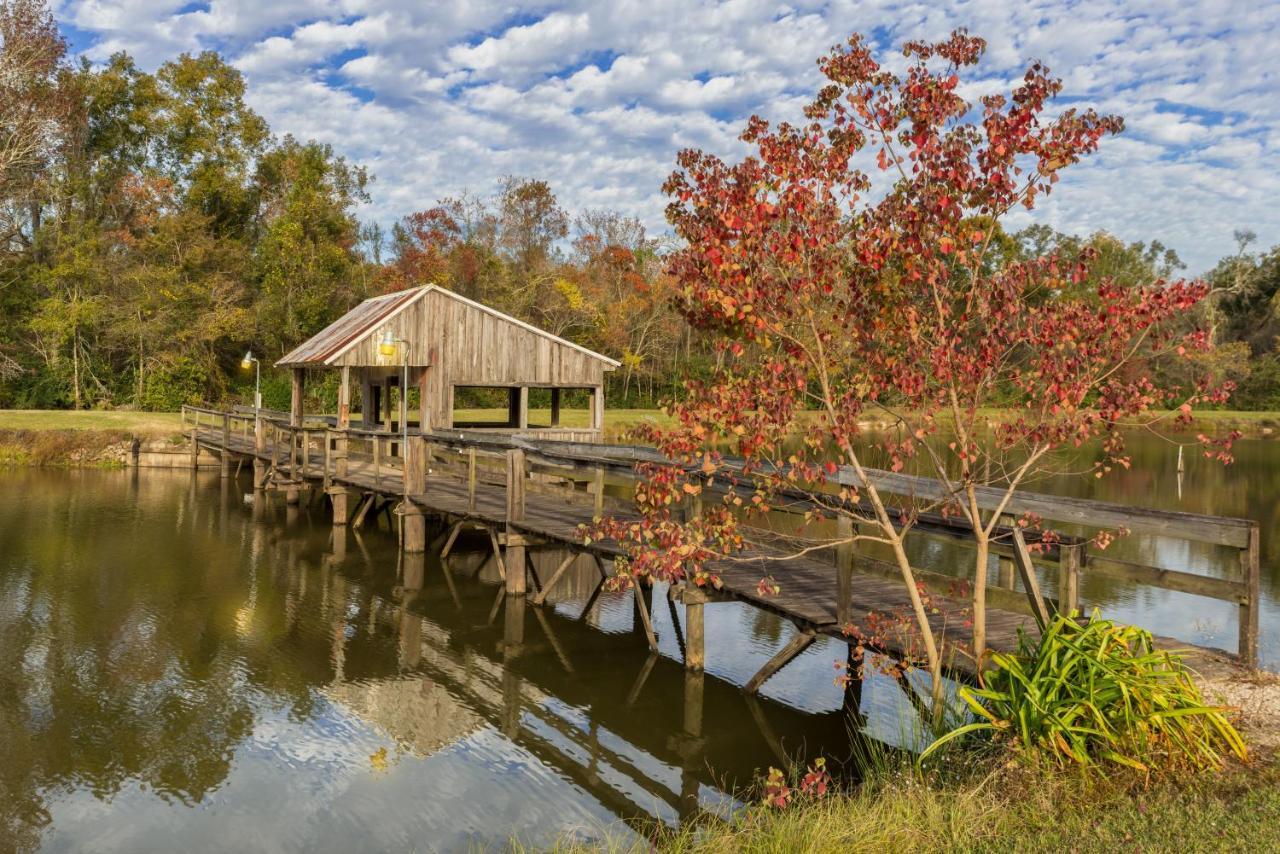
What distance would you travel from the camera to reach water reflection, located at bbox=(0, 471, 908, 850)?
7590mm

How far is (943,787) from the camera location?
613 cm

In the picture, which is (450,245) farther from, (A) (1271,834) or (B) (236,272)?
(A) (1271,834)

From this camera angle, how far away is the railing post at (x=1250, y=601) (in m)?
6.59

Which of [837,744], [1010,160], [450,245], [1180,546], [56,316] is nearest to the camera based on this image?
[1010,160]

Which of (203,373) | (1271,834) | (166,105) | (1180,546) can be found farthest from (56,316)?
(1271,834)

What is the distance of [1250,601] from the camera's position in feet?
22.0

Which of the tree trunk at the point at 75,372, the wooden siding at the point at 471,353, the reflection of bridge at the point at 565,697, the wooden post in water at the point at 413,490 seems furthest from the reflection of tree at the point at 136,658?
the tree trunk at the point at 75,372

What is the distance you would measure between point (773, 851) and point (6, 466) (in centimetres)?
3062

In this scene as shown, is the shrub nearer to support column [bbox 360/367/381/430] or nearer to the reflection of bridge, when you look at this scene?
support column [bbox 360/367/381/430]

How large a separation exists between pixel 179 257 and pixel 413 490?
3254 centimetres

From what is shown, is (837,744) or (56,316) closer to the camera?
(837,744)

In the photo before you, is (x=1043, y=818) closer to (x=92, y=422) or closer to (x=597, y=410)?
(x=597, y=410)

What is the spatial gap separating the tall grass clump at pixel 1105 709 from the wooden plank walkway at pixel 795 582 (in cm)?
86

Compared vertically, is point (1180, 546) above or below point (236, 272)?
below
